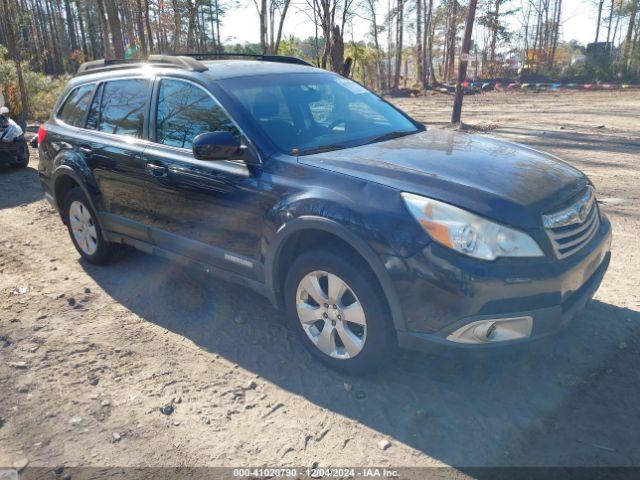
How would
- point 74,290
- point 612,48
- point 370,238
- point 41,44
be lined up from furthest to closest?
point 41,44, point 612,48, point 74,290, point 370,238

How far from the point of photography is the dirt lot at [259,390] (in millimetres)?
2588

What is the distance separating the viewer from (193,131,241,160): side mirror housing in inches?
126

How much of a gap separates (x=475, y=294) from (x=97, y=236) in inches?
143

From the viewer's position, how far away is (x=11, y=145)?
366 inches

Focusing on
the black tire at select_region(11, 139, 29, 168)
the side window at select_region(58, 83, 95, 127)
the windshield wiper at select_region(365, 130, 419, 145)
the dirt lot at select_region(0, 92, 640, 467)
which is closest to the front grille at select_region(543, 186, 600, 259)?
the dirt lot at select_region(0, 92, 640, 467)

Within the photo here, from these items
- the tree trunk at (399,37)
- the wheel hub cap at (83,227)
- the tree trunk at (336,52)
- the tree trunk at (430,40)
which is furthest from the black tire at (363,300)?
the tree trunk at (430,40)

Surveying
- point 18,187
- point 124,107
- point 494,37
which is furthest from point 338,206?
point 494,37

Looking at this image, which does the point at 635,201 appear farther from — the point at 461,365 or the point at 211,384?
the point at 211,384

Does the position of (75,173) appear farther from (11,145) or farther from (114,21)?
(114,21)

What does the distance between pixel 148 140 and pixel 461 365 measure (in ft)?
9.04

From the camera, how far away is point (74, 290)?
14.9 ft

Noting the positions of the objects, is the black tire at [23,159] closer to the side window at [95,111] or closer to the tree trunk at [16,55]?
the tree trunk at [16,55]

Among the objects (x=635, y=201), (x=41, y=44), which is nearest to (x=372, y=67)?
(x=41, y=44)

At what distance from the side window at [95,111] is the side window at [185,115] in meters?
0.98
